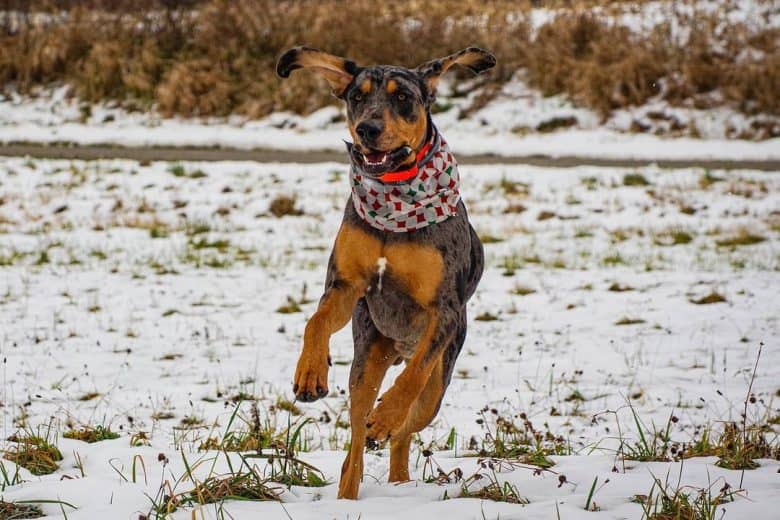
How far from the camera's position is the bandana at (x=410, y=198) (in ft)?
11.7

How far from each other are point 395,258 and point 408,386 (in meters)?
0.51

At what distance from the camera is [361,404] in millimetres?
3723

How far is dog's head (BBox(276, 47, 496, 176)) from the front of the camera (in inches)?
139

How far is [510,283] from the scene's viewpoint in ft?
30.0

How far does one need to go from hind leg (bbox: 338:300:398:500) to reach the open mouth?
606mm

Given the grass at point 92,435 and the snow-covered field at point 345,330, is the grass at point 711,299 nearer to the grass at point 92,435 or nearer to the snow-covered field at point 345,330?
the snow-covered field at point 345,330

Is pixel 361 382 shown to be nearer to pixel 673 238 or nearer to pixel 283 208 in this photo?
pixel 673 238

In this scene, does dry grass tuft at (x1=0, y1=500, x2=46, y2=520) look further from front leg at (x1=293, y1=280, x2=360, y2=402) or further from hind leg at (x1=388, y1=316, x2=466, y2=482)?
hind leg at (x1=388, y1=316, x2=466, y2=482)

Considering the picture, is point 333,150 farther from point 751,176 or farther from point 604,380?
point 604,380

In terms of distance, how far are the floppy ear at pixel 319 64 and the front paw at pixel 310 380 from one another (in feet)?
4.07

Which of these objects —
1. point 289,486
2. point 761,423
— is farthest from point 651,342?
point 289,486

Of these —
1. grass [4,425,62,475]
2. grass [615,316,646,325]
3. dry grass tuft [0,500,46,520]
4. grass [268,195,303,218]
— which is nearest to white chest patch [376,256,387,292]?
dry grass tuft [0,500,46,520]

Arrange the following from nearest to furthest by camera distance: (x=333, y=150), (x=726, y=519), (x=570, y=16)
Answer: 1. (x=726, y=519)
2. (x=333, y=150)
3. (x=570, y=16)

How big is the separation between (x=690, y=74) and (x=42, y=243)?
12175 mm
